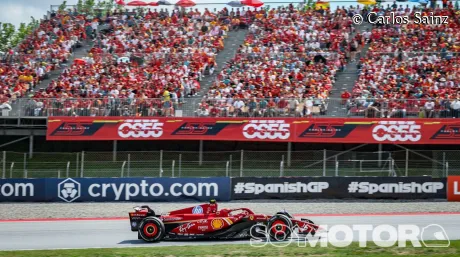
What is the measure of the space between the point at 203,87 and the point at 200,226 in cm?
1627

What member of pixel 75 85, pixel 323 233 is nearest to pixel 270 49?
pixel 75 85

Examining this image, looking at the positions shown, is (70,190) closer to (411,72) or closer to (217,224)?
(217,224)

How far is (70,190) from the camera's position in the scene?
27531mm

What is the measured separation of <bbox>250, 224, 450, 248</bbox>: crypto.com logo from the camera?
17.6m

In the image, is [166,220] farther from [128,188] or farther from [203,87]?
[203,87]

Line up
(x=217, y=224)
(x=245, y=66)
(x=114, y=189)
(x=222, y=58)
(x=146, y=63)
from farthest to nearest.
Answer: (x=222, y=58), (x=146, y=63), (x=245, y=66), (x=114, y=189), (x=217, y=224)

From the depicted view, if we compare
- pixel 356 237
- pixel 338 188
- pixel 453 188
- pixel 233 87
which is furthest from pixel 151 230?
pixel 233 87

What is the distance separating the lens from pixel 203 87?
34.3m

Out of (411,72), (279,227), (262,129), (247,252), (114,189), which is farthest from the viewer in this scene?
(411,72)

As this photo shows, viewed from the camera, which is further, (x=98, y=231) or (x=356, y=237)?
(x=98, y=231)

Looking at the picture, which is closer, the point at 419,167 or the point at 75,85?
the point at 419,167

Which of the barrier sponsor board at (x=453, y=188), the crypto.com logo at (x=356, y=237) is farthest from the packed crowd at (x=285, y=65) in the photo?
the crypto.com logo at (x=356, y=237)

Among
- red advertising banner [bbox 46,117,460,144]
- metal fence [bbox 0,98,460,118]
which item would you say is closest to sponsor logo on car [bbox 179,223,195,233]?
red advertising banner [bbox 46,117,460,144]

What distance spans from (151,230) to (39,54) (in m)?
21.7
